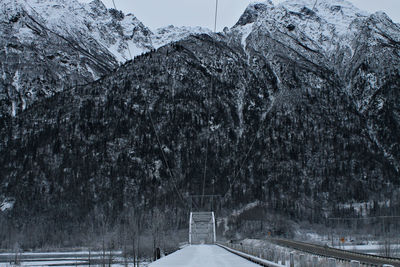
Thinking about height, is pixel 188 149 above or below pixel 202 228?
above

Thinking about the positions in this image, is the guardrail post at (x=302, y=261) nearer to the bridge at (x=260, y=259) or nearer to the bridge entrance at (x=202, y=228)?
the bridge at (x=260, y=259)

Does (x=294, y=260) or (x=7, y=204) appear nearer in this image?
(x=294, y=260)

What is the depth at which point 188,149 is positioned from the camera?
168375 millimetres

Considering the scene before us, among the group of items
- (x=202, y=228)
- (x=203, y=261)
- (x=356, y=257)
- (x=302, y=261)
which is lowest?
(x=202, y=228)

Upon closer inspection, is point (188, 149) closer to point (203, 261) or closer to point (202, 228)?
point (202, 228)

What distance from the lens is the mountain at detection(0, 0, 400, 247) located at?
138 metres

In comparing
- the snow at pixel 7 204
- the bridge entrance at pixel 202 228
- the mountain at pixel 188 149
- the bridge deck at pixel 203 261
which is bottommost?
the bridge entrance at pixel 202 228

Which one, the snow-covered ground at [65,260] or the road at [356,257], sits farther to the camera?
the snow-covered ground at [65,260]

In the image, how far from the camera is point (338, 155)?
161000 mm

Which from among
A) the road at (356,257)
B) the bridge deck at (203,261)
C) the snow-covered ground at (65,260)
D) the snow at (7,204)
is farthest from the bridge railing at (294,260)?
the snow at (7,204)

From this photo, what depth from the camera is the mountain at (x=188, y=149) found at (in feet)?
453

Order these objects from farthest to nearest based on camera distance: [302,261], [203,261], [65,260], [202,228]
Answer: [202,228]
[65,260]
[203,261]
[302,261]

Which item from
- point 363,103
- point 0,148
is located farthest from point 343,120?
point 0,148

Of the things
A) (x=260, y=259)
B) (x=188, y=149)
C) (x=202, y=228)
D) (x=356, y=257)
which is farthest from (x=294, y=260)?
(x=188, y=149)
